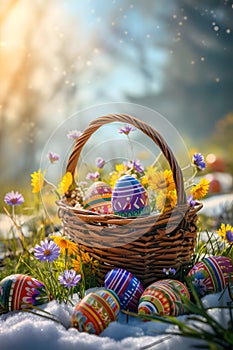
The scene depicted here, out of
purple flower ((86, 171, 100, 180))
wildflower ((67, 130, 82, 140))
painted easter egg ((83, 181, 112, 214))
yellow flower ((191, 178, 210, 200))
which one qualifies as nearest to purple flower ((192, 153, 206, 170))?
yellow flower ((191, 178, 210, 200))

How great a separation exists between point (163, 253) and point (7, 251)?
1.00 meters

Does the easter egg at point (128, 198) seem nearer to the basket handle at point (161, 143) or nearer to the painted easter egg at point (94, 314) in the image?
the basket handle at point (161, 143)

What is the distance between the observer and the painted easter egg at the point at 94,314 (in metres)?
1.17

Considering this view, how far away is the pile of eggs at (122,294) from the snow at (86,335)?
0.03 metres

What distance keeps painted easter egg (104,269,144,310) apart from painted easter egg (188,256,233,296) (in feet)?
0.57

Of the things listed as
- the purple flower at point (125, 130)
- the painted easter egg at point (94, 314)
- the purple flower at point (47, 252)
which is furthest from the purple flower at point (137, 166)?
the painted easter egg at point (94, 314)

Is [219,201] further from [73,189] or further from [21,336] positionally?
[21,336]

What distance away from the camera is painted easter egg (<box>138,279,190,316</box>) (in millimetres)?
1201

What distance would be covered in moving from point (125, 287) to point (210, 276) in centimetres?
26

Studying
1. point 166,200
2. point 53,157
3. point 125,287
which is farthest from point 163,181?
point 53,157

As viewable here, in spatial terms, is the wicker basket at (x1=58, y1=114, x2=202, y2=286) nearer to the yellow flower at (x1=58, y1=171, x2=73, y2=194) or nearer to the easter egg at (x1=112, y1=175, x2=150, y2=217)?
the easter egg at (x1=112, y1=175, x2=150, y2=217)

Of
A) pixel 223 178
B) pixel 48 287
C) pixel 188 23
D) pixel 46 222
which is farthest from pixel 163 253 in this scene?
pixel 188 23

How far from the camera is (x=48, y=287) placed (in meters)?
1.41

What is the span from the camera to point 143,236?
4.47ft
